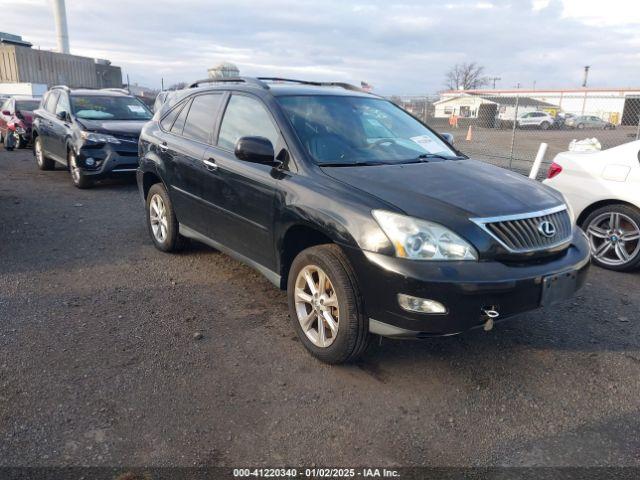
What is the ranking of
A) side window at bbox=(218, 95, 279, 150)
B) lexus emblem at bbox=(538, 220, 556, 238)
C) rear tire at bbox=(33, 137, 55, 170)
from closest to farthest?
lexus emblem at bbox=(538, 220, 556, 238), side window at bbox=(218, 95, 279, 150), rear tire at bbox=(33, 137, 55, 170)

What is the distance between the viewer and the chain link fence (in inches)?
519

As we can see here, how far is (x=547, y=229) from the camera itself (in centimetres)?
319

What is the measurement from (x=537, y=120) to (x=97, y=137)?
25.8 meters

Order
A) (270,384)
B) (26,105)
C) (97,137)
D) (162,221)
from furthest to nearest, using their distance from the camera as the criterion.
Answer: (26,105) → (97,137) → (162,221) → (270,384)

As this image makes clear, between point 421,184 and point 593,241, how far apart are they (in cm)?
319

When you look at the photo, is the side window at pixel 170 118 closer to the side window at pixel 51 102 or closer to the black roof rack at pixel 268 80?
the black roof rack at pixel 268 80

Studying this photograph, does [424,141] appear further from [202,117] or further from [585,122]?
[585,122]

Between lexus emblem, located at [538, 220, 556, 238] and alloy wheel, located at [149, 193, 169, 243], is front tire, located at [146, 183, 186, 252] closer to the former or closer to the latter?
alloy wheel, located at [149, 193, 169, 243]

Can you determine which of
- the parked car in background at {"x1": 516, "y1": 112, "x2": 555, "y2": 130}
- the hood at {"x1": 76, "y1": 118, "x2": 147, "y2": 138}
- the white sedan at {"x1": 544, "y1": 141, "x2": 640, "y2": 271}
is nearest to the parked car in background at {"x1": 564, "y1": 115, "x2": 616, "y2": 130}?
the parked car in background at {"x1": 516, "y1": 112, "x2": 555, "y2": 130}

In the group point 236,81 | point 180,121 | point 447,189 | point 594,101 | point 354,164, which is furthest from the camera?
point 594,101

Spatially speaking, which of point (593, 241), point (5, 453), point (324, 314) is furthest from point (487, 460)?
point (593, 241)

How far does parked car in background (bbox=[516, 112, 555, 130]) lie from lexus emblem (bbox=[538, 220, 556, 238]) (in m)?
25.7

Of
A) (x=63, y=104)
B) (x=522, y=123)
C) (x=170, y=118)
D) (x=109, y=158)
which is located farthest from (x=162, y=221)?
(x=522, y=123)

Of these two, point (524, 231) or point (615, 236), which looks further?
point (615, 236)
